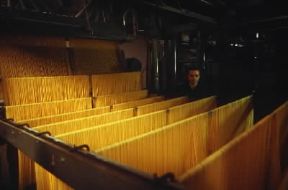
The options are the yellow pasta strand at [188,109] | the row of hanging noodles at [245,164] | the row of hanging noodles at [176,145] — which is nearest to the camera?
the row of hanging noodles at [245,164]

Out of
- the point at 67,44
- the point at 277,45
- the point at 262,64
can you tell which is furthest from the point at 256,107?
the point at 67,44

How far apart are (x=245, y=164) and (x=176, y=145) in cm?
46

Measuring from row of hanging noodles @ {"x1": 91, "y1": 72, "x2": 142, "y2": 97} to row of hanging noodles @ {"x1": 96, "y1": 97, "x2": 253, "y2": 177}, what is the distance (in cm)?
157

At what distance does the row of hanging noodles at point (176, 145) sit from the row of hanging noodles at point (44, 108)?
1.44 meters

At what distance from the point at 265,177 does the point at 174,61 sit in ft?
10.3

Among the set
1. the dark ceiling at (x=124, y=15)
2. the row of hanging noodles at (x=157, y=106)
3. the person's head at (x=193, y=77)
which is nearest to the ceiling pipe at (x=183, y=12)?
the dark ceiling at (x=124, y=15)

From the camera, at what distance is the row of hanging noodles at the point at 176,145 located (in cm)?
134

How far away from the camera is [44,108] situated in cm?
249

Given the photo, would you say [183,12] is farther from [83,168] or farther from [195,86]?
[83,168]

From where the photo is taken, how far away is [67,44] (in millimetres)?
3379

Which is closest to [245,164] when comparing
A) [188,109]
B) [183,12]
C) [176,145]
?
[176,145]

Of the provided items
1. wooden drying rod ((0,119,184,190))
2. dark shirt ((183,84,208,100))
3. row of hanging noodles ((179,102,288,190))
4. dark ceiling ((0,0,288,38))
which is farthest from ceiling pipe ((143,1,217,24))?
wooden drying rod ((0,119,184,190))

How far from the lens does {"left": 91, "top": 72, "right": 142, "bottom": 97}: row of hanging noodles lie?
324 cm

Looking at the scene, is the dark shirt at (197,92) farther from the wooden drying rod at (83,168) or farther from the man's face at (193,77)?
the wooden drying rod at (83,168)
